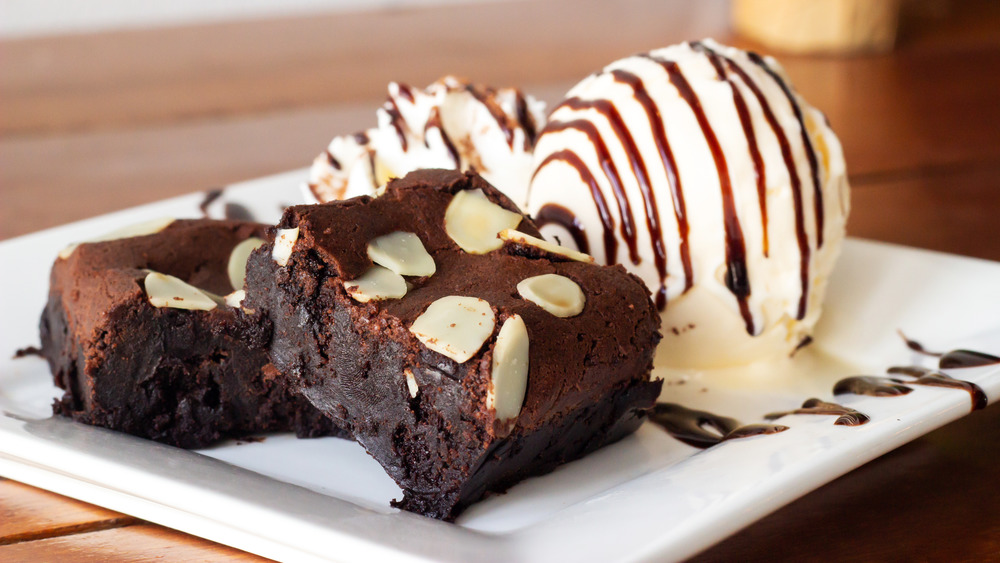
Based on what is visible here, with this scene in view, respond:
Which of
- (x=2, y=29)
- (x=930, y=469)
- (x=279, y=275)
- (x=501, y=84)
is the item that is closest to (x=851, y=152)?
(x=501, y=84)

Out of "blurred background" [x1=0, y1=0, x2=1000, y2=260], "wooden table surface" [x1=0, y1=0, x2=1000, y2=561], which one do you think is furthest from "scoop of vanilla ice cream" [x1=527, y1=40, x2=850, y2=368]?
"blurred background" [x1=0, y1=0, x2=1000, y2=260]

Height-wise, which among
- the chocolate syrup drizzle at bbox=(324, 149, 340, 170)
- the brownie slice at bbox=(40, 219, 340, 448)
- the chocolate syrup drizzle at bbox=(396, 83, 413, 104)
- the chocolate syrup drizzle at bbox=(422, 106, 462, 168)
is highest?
the chocolate syrup drizzle at bbox=(396, 83, 413, 104)

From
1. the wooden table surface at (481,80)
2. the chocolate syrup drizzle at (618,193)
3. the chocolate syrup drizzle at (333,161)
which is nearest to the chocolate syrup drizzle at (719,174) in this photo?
the chocolate syrup drizzle at (618,193)

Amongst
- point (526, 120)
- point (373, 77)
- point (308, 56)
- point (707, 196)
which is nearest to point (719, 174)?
point (707, 196)

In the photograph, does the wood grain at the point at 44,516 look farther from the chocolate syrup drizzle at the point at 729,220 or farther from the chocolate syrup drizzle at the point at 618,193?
the chocolate syrup drizzle at the point at 729,220

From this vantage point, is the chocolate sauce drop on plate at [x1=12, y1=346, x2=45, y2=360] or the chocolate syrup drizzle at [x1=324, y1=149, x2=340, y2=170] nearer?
the chocolate sauce drop on plate at [x1=12, y1=346, x2=45, y2=360]

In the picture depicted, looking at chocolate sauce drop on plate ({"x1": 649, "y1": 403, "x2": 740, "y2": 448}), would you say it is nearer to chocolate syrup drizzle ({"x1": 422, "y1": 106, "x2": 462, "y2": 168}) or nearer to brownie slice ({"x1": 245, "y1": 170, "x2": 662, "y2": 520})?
brownie slice ({"x1": 245, "y1": 170, "x2": 662, "y2": 520})

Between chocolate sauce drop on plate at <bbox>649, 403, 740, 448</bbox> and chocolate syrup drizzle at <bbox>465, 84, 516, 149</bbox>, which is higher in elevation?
chocolate syrup drizzle at <bbox>465, 84, 516, 149</bbox>
